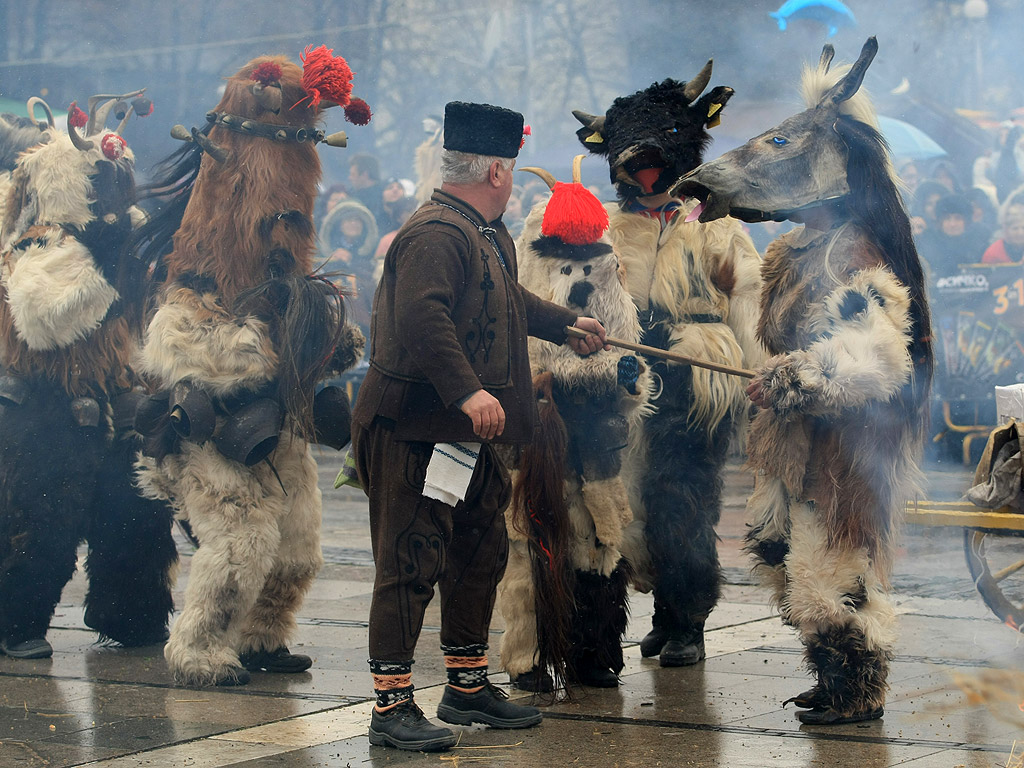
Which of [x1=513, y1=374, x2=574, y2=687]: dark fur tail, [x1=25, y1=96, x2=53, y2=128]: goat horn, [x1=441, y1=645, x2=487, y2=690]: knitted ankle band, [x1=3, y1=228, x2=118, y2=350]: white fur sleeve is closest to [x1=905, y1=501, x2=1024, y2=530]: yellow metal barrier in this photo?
[x1=513, y1=374, x2=574, y2=687]: dark fur tail

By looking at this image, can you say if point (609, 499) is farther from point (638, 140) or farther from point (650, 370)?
point (638, 140)

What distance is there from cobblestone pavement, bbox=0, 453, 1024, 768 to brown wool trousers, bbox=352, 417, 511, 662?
0.37 meters

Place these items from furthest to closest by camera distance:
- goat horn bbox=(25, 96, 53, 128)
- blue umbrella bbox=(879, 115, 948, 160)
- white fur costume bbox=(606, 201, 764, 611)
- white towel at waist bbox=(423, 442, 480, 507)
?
1. blue umbrella bbox=(879, 115, 948, 160)
2. goat horn bbox=(25, 96, 53, 128)
3. white fur costume bbox=(606, 201, 764, 611)
4. white towel at waist bbox=(423, 442, 480, 507)

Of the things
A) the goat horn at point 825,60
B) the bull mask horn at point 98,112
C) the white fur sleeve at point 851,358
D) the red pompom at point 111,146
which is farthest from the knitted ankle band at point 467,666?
the bull mask horn at point 98,112

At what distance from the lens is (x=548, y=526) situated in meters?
4.83

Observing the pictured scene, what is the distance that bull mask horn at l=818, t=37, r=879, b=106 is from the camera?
171 inches

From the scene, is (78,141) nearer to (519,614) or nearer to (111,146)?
(111,146)

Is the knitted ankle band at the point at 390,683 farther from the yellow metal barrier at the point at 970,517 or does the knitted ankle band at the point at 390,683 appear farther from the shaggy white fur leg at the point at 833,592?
the yellow metal barrier at the point at 970,517

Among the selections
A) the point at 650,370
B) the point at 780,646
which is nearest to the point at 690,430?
the point at 650,370

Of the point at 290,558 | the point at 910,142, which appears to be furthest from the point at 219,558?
the point at 910,142

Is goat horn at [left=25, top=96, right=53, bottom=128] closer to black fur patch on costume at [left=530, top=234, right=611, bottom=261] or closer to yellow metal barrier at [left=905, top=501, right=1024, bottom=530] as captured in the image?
black fur patch on costume at [left=530, top=234, right=611, bottom=261]

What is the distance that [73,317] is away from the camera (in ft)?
18.0

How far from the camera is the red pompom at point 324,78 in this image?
5176 millimetres

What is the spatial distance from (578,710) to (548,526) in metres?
0.66
